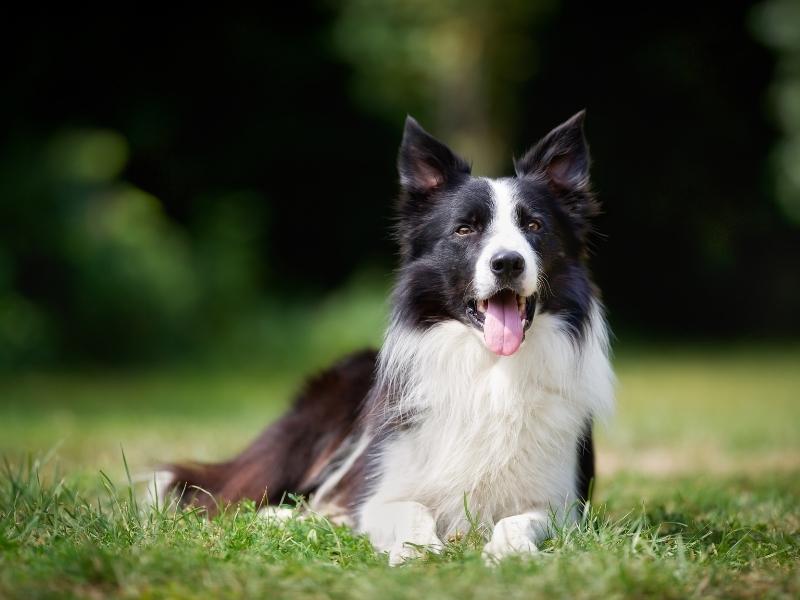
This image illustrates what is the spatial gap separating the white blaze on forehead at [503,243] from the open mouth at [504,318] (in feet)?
0.26

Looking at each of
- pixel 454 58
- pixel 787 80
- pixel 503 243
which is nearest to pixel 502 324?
pixel 503 243

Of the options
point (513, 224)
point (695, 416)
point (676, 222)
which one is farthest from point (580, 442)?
point (676, 222)

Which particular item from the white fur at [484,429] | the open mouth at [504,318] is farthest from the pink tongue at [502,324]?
the white fur at [484,429]

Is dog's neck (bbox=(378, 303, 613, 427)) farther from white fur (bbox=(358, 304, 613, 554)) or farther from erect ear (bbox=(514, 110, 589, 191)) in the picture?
erect ear (bbox=(514, 110, 589, 191))

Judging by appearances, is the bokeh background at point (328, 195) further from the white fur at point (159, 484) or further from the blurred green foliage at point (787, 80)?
the white fur at point (159, 484)

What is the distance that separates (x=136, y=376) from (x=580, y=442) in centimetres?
880

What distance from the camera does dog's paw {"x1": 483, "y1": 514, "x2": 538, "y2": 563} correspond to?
334cm

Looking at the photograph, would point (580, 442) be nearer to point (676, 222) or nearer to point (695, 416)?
point (695, 416)

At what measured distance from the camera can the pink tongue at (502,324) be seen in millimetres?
3729

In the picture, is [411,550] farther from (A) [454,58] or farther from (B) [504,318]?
(A) [454,58]

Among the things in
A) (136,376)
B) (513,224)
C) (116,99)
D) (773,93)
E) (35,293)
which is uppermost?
(773,93)

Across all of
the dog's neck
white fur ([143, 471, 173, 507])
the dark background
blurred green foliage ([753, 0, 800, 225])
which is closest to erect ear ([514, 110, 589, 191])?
the dog's neck

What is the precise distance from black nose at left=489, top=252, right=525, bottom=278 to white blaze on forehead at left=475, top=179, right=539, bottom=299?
16 mm

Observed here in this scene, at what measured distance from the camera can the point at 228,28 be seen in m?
17.3
